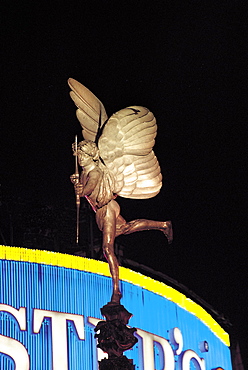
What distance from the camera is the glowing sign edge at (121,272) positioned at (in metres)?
18.1

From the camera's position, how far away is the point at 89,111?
1288 centimetres

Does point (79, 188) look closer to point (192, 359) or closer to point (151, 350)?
point (151, 350)

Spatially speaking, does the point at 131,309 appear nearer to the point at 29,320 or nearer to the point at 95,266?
the point at 95,266

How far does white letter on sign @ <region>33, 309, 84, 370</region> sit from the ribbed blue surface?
0.33ft

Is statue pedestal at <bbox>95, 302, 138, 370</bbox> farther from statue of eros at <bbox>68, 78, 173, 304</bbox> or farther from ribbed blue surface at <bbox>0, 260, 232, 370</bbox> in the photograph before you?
ribbed blue surface at <bbox>0, 260, 232, 370</bbox>

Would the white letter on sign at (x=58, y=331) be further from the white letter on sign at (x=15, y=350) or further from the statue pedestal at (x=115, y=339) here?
the statue pedestal at (x=115, y=339)

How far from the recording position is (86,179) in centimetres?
1180

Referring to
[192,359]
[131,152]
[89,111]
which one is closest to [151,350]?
[192,359]

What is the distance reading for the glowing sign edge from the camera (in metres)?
18.1

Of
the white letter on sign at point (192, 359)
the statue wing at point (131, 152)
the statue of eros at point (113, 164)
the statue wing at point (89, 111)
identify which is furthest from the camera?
the white letter on sign at point (192, 359)

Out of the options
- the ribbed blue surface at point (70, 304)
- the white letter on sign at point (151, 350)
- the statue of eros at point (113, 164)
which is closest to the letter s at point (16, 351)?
the ribbed blue surface at point (70, 304)

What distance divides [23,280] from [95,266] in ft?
6.47

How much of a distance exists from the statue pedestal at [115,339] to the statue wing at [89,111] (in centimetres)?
316

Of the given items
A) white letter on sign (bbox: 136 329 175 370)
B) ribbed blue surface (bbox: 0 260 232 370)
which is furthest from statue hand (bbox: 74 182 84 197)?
white letter on sign (bbox: 136 329 175 370)
